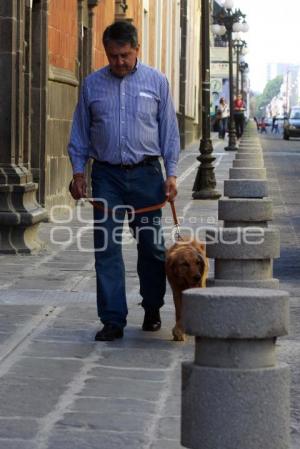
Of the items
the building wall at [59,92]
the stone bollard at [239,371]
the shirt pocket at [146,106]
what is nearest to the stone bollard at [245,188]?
the shirt pocket at [146,106]

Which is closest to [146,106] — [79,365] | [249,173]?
[79,365]

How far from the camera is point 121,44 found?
8180mm

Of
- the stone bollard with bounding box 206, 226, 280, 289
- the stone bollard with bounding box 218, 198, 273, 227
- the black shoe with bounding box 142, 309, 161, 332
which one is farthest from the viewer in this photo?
the stone bollard with bounding box 218, 198, 273, 227

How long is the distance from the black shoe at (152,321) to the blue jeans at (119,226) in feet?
1.07

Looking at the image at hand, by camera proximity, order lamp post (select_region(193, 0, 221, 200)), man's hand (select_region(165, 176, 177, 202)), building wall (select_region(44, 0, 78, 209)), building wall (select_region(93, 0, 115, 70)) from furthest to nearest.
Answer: lamp post (select_region(193, 0, 221, 200))
building wall (select_region(93, 0, 115, 70))
building wall (select_region(44, 0, 78, 209))
man's hand (select_region(165, 176, 177, 202))

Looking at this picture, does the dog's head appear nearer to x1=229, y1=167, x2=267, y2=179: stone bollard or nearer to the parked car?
x1=229, y1=167, x2=267, y2=179: stone bollard

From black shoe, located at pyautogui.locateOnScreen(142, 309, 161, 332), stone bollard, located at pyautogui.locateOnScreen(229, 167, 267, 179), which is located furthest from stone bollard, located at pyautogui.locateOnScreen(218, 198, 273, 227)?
stone bollard, located at pyautogui.locateOnScreen(229, 167, 267, 179)

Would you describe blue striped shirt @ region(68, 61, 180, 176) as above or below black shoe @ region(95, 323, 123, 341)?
above

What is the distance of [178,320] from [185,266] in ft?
1.39

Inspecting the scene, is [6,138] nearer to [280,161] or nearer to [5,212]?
[5,212]

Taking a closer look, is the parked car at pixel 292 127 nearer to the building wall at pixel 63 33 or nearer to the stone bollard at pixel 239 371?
the building wall at pixel 63 33

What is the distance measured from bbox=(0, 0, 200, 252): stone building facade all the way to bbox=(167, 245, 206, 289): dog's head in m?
5.80

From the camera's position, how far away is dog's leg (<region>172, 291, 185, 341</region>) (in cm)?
824

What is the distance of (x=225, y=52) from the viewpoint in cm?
7969
